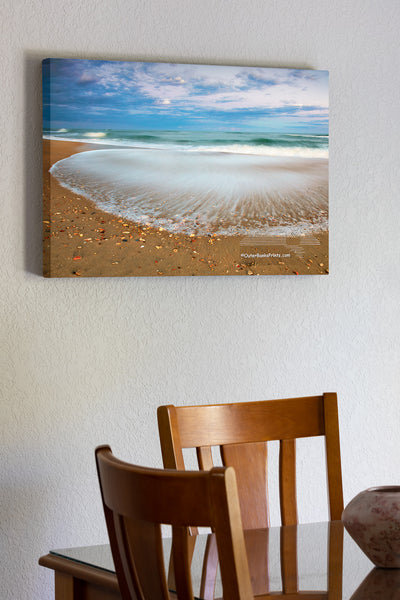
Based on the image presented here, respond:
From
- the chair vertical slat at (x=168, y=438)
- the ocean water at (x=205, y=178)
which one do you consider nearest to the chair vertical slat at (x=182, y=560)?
the chair vertical slat at (x=168, y=438)

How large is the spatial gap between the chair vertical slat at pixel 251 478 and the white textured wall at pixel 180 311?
0.64 metres

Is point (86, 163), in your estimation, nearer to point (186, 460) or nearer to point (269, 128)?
point (269, 128)

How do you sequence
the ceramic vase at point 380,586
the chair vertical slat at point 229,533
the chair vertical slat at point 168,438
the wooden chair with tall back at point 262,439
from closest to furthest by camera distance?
the chair vertical slat at point 229,533, the ceramic vase at point 380,586, the chair vertical slat at point 168,438, the wooden chair with tall back at point 262,439

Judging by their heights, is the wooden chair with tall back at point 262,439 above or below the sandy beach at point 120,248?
below

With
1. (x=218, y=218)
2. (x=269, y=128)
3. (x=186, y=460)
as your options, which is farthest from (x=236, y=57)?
(x=186, y=460)

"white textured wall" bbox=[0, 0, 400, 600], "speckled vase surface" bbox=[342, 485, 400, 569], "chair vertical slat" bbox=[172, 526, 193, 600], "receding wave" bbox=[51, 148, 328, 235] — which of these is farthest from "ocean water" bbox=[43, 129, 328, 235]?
"chair vertical slat" bbox=[172, 526, 193, 600]

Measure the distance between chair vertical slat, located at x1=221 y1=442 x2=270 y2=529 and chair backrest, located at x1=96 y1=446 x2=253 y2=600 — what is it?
589mm

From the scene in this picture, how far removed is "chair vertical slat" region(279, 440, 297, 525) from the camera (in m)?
1.60

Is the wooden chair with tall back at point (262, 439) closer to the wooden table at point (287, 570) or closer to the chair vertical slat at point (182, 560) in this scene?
the wooden table at point (287, 570)

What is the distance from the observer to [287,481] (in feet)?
5.28

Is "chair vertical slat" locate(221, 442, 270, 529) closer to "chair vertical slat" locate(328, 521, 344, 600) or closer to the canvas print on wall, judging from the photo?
"chair vertical slat" locate(328, 521, 344, 600)

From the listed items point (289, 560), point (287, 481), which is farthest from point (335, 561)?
point (287, 481)

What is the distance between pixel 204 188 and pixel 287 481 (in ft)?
3.19

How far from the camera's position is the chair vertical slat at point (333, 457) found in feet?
5.27
